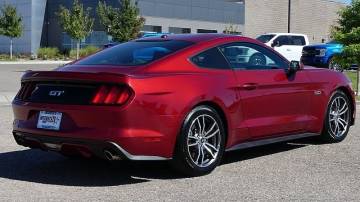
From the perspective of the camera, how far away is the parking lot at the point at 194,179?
17.7 feet

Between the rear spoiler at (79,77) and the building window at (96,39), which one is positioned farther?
the building window at (96,39)

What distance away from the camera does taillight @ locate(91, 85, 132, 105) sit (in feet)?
18.2

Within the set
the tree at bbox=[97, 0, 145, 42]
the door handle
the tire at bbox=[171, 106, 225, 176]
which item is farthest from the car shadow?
the tree at bbox=[97, 0, 145, 42]

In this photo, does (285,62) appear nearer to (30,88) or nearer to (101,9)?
(30,88)

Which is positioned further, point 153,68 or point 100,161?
point 100,161

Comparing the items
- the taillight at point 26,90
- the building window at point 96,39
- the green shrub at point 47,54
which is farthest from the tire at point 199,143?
the building window at point 96,39

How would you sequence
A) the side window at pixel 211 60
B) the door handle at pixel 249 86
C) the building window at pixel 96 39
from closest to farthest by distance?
the side window at pixel 211 60 < the door handle at pixel 249 86 < the building window at pixel 96 39

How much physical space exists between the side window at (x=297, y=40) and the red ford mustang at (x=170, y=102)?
21805 millimetres

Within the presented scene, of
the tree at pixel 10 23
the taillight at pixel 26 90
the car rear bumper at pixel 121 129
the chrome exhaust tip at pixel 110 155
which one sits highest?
the tree at pixel 10 23

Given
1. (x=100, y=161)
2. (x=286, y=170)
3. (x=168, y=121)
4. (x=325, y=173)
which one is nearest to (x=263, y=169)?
(x=286, y=170)

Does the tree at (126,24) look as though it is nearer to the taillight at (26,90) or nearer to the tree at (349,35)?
the tree at (349,35)

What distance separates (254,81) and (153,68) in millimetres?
1372

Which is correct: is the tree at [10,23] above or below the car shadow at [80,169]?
above

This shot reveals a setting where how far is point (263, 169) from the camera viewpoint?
6.53m
